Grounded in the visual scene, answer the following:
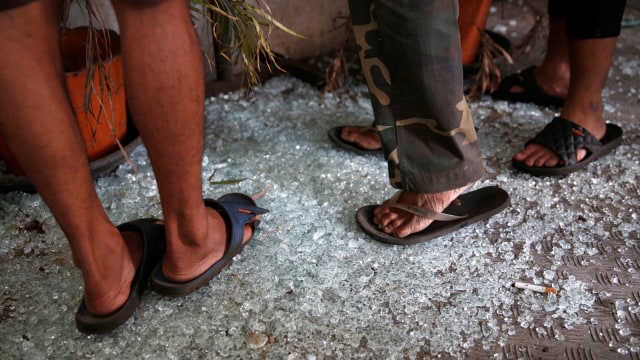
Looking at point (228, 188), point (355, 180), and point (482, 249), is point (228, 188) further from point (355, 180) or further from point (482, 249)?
point (482, 249)

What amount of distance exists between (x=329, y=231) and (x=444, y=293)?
1.12ft

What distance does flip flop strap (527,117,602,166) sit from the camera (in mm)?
1606

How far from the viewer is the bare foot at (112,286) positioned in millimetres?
1062

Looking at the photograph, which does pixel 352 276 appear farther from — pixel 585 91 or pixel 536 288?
pixel 585 91

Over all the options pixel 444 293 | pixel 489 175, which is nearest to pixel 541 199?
pixel 489 175

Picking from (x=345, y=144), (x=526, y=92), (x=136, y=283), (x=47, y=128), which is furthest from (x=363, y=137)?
(x=47, y=128)

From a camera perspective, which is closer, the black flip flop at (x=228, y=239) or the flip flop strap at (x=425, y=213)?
the black flip flop at (x=228, y=239)

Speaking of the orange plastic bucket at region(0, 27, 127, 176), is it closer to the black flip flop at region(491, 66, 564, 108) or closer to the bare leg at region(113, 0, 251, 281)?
the bare leg at region(113, 0, 251, 281)

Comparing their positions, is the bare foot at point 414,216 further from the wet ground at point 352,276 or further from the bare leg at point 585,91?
the bare leg at point 585,91

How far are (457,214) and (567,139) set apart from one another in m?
0.49

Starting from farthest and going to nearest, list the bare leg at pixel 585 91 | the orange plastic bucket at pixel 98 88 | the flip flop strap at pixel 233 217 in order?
the bare leg at pixel 585 91
the orange plastic bucket at pixel 98 88
the flip flop strap at pixel 233 217

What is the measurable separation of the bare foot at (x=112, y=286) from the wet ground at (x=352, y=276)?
0.08m

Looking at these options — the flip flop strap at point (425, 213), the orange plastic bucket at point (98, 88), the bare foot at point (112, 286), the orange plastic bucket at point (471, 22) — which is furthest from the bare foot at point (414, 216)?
the orange plastic bucket at point (471, 22)

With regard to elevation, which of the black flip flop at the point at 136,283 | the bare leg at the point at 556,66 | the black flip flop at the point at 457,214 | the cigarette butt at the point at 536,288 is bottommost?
the cigarette butt at the point at 536,288
